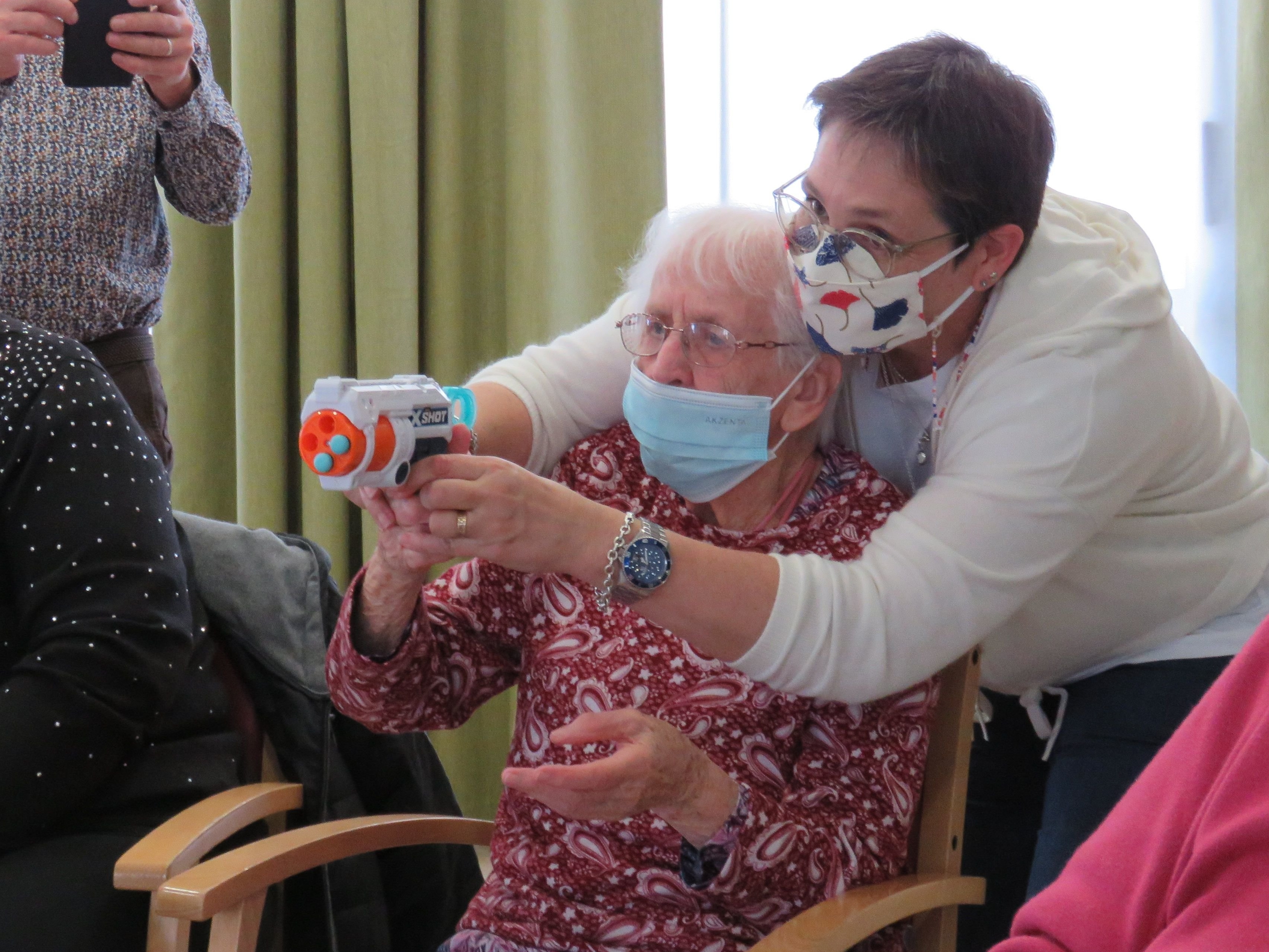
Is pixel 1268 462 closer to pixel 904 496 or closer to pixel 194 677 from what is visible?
pixel 904 496

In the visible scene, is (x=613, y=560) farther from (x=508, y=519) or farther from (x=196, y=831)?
(x=196, y=831)

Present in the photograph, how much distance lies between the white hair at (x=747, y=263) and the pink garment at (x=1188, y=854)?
0.72 m

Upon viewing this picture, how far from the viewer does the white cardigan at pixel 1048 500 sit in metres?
1.25

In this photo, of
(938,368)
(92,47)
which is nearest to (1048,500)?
(938,368)

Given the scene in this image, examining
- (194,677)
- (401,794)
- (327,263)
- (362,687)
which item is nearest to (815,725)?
(362,687)

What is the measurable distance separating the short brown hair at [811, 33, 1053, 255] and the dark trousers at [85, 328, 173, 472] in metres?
1.39

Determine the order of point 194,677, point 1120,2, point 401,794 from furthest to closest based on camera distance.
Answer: point 1120,2
point 401,794
point 194,677

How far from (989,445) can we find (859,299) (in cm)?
20

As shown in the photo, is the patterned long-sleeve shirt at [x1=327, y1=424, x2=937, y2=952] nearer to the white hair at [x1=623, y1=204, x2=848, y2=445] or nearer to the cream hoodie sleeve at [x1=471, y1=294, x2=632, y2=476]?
the cream hoodie sleeve at [x1=471, y1=294, x2=632, y2=476]

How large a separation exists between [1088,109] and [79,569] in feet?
7.29

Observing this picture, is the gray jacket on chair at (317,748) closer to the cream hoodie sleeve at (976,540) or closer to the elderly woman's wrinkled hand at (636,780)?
the elderly woman's wrinkled hand at (636,780)

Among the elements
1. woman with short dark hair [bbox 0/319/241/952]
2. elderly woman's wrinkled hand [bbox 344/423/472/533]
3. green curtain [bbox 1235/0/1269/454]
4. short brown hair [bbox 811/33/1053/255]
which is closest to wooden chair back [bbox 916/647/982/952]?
short brown hair [bbox 811/33/1053/255]

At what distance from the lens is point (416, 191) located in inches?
111

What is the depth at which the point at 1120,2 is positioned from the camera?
2.67 m
